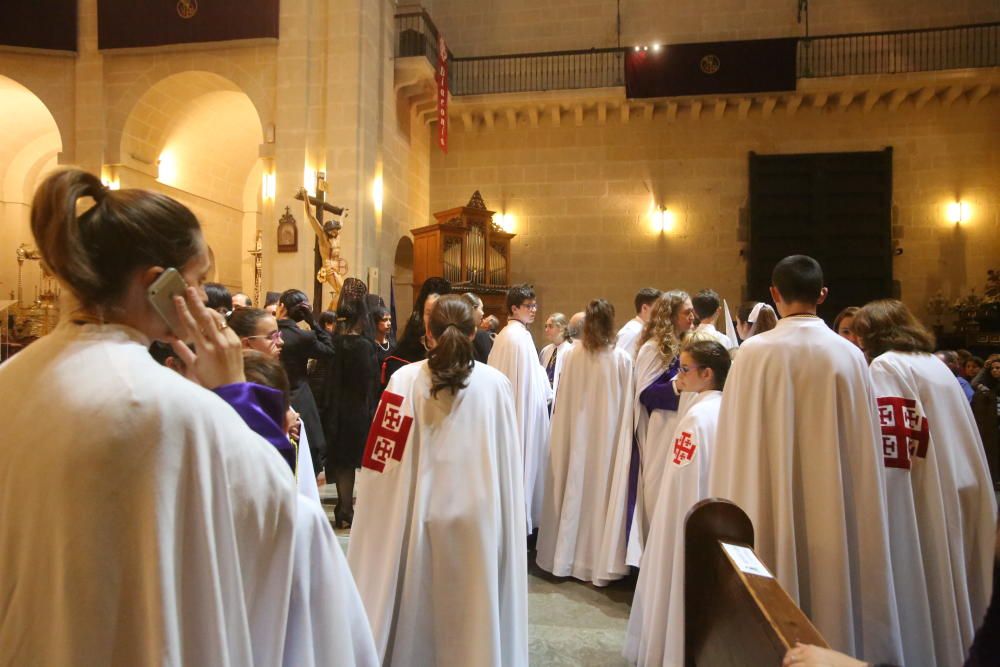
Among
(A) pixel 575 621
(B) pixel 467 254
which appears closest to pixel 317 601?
(A) pixel 575 621

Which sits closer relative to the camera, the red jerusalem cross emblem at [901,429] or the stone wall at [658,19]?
the red jerusalem cross emblem at [901,429]

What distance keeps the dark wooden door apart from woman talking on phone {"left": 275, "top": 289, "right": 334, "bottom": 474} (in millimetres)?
9993

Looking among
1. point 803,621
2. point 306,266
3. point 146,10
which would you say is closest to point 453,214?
point 306,266

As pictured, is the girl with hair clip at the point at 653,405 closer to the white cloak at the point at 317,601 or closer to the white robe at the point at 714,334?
the white robe at the point at 714,334

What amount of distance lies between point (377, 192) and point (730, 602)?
988 cm

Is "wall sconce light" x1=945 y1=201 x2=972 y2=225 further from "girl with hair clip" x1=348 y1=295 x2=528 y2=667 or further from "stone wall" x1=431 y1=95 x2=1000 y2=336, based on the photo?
"girl with hair clip" x1=348 y1=295 x2=528 y2=667

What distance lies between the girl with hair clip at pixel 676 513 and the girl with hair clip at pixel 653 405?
0.85 meters

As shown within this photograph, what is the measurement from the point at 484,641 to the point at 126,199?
1961 mm

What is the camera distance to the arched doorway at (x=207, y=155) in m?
11.2

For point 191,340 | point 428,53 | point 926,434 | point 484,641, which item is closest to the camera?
point 191,340

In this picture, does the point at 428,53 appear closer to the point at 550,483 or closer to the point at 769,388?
the point at 550,483

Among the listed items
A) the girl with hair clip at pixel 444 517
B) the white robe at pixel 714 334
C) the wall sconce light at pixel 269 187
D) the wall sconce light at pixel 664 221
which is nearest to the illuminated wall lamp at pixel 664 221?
the wall sconce light at pixel 664 221

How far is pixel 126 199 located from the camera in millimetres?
1056

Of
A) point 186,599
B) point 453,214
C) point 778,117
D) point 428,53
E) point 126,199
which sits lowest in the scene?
point 186,599
